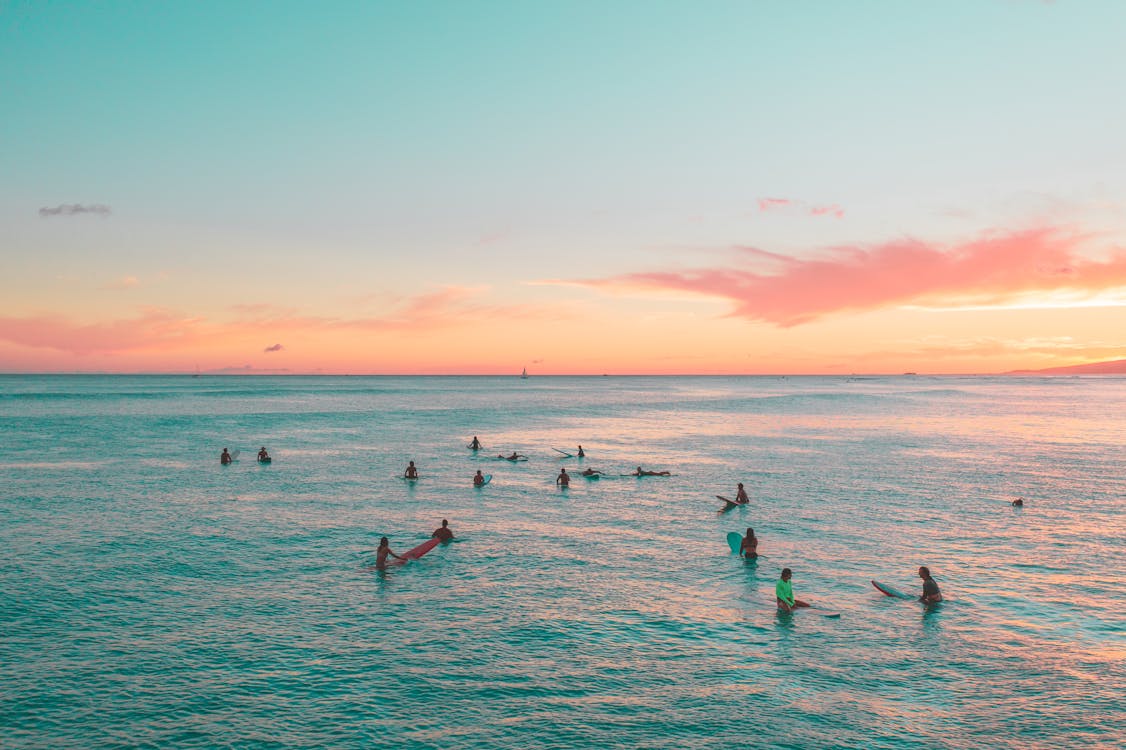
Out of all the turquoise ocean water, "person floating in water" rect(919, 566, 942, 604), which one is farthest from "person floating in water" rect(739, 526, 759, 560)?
"person floating in water" rect(919, 566, 942, 604)

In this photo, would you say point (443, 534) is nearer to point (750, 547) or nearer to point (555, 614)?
point (555, 614)

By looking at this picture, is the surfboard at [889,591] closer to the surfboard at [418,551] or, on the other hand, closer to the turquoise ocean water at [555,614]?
the turquoise ocean water at [555,614]

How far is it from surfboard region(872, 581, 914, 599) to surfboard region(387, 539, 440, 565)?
2191 cm

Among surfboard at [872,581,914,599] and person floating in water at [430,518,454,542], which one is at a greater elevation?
person floating in water at [430,518,454,542]

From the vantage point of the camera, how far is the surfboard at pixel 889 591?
30.2 metres

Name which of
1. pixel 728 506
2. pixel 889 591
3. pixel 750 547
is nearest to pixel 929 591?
pixel 889 591

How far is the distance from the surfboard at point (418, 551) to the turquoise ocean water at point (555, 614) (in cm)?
80

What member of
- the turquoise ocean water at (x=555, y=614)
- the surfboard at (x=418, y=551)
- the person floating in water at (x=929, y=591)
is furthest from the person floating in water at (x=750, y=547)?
the surfboard at (x=418, y=551)

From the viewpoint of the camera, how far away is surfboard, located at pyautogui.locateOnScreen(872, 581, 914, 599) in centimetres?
3020

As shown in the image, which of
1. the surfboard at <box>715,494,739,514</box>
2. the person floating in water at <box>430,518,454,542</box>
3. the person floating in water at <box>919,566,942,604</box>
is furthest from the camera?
the surfboard at <box>715,494,739,514</box>

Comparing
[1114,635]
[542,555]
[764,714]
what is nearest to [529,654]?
[764,714]

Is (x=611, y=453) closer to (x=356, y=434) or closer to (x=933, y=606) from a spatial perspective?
(x=356, y=434)

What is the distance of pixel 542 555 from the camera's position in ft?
123

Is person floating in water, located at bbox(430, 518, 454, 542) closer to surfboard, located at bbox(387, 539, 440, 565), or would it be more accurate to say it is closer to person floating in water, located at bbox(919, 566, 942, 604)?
surfboard, located at bbox(387, 539, 440, 565)
